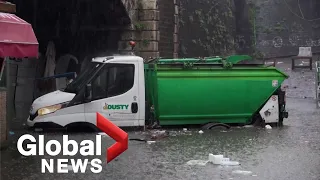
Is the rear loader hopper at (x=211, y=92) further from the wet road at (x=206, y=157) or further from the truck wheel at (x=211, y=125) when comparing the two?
the wet road at (x=206, y=157)

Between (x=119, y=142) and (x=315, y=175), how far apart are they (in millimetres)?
3101

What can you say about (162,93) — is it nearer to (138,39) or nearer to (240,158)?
(240,158)

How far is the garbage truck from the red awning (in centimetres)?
401

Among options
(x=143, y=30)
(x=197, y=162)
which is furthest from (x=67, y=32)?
(x=197, y=162)

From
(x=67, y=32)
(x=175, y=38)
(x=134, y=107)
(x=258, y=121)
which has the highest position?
(x=67, y=32)

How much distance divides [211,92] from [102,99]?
2719 mm

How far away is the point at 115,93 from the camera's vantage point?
1328cm

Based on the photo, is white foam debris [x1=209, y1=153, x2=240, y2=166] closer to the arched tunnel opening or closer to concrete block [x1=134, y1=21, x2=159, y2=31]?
the arched tunnel opening

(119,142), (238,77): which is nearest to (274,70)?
(238,77)

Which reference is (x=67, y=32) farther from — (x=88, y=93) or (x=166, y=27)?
(x=88, y=93)

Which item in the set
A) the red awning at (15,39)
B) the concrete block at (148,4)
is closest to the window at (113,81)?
the red awning at (15,39)

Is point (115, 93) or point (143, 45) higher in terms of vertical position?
point (143, 45)

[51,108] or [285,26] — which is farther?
[285,26]

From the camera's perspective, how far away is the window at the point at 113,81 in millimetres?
13211
